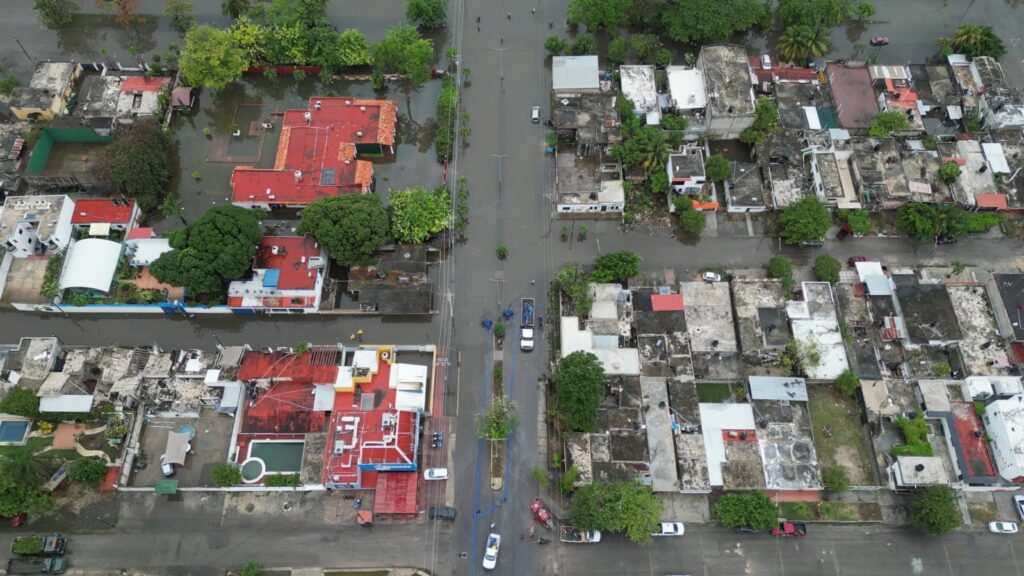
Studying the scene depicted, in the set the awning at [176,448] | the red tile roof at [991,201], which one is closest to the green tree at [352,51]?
the awning at [176,448]

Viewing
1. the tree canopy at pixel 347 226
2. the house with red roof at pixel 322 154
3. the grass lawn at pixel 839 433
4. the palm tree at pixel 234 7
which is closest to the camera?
the grass lawn at pixel 839 433

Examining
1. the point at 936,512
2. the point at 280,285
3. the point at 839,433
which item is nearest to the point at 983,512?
the point at 936,512

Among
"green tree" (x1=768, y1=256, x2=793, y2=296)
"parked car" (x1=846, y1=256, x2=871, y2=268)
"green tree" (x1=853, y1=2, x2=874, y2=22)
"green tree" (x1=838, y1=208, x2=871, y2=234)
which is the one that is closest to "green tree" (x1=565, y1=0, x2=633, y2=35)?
"green tree" (x1=853, y1=2, x2=874, y2=22)

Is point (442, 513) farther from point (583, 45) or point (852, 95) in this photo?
Answer: point (852, 95)

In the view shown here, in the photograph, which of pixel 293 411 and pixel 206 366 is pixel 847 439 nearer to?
pixel 293 411

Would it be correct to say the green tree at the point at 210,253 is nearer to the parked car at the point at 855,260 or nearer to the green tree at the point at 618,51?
the green tree at the point at 618,51

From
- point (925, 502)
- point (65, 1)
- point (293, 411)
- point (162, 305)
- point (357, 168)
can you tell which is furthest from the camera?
point (65, 1)

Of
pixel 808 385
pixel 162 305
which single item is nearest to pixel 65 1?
pixel 162 305
